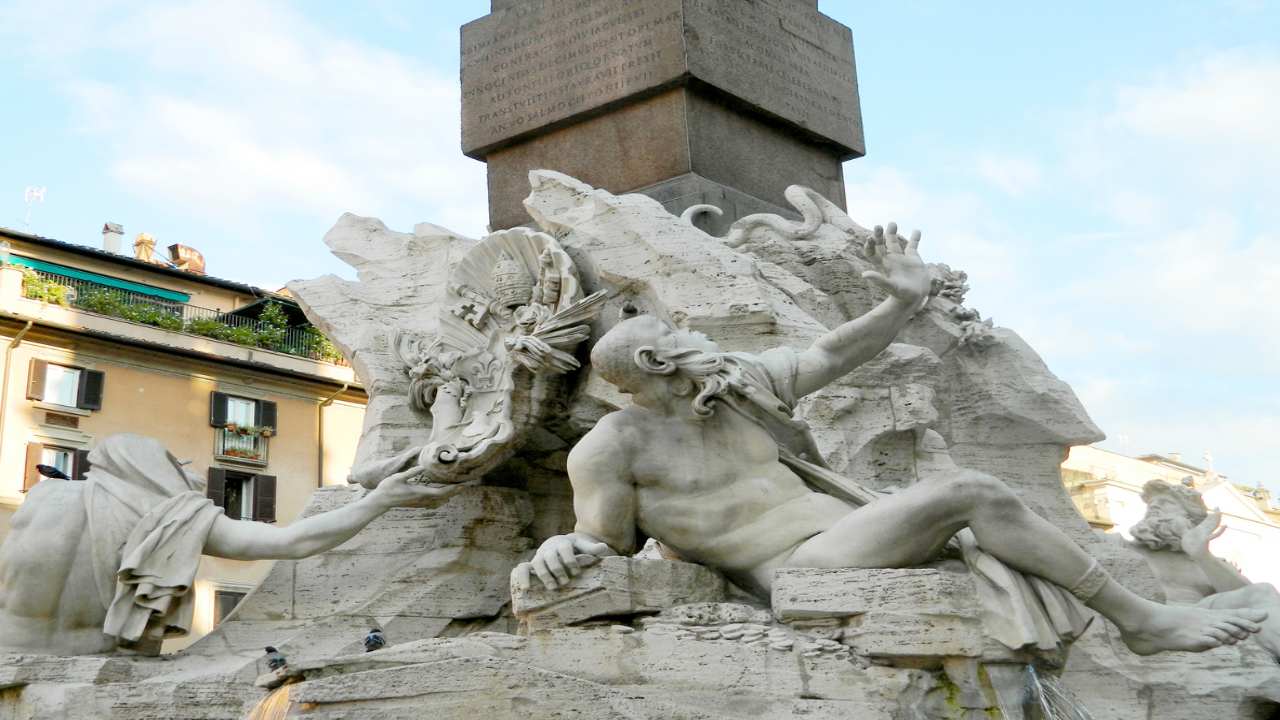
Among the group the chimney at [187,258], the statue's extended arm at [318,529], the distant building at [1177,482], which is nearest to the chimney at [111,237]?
the chimney at [187,258]

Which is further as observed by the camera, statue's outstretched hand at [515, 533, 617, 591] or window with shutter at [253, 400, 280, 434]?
window with shutter at [253, 400, 280, 434]

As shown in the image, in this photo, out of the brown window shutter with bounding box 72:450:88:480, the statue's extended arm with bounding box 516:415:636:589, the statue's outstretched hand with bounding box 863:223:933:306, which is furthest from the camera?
the brown window shutter with bounding box 72:450:88:480

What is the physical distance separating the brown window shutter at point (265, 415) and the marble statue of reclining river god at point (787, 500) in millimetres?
17490

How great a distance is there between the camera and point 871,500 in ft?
19.4

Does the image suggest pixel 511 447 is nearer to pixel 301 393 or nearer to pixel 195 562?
pixel 195 562

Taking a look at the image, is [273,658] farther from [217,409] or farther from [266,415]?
[266,415]

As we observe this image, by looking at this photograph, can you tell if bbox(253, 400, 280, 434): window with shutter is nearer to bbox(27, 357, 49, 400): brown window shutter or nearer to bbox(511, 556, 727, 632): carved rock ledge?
bbox(27, 357, 49, 400): brown window shutter

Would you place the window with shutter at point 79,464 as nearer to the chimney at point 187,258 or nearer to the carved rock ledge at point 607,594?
the chimney at point 187,258

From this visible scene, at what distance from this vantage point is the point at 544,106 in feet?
30.5

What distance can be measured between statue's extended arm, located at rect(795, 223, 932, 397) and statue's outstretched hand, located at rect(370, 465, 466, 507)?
191 centimetres

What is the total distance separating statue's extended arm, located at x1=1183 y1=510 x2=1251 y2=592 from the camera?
8.07 meters

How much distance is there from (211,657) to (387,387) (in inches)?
64.3

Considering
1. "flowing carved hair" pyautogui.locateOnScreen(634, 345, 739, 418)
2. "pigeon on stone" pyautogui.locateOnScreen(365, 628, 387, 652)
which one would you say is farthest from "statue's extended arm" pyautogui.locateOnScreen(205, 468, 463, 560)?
"flowing carved hair" pyautogui.locateOnScreen(634, 345, 739, 418)

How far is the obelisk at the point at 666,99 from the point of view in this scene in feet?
28.8
